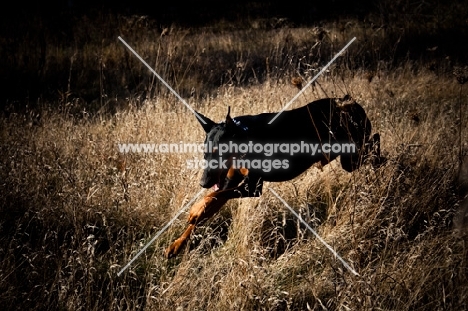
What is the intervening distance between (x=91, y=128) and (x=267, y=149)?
258 centimetres

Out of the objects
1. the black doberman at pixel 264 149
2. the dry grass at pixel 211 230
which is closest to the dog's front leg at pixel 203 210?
the black doberman at pixel 264 149

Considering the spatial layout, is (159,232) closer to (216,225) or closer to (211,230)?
(211,230)

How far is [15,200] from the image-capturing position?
291cm

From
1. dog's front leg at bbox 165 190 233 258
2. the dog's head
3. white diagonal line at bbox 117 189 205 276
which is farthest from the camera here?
the dog's head

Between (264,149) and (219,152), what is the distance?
39 cm

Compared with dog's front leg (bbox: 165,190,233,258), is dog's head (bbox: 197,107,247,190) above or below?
above

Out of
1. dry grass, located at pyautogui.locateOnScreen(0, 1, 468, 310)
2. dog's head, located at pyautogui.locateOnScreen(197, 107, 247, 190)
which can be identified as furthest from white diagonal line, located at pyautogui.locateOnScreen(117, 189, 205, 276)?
dog's head, located at pyautogui.locateOnScreen(197, 107, 247, 190)

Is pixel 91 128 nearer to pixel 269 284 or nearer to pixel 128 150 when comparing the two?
pixel 128 150

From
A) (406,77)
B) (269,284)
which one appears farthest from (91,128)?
(406,77)

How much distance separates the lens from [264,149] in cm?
292

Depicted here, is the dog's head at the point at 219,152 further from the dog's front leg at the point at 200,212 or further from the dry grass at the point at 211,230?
the dry grass at the point at 211,230

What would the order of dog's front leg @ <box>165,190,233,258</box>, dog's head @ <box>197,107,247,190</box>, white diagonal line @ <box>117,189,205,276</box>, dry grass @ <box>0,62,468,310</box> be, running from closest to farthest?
dry grass @ <box>0,62,468,310</box>, white diagonal line @ <box>117,189,205,276</box>, dog's front leg @ <box>165,190,233,258</box>, dog's head @ <box>197,107,247,190</box>

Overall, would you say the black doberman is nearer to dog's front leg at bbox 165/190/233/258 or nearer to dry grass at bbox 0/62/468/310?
dog's front leg at bbox 165/190/233/258

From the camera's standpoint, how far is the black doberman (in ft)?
8.80
